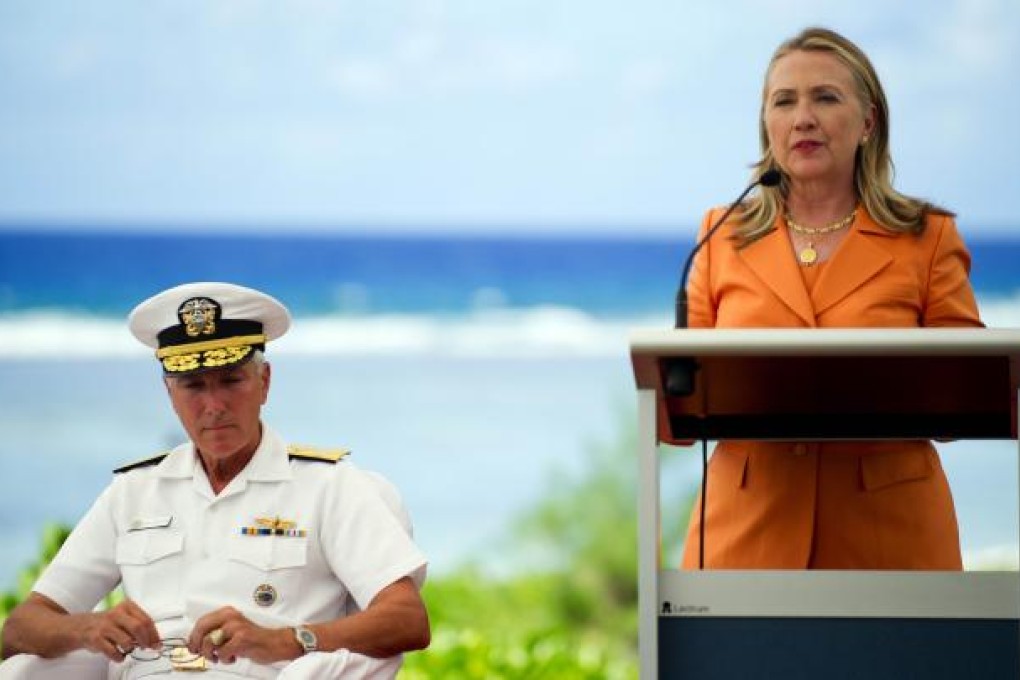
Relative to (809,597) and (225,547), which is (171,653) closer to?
(225,547)

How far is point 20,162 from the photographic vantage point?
14.2 metres

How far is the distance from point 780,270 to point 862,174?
0.25m

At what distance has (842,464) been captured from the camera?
317 centimetres

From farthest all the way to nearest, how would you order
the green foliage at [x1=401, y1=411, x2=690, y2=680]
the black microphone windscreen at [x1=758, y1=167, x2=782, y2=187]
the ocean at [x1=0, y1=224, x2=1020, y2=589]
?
the ocean at [x1=0, y1=224, x2=1020, y2=589] < the green foliage at [x1=401, y1=411, x2=690, y2=680] < the black microphone windscreen at [x1=758, y1=167, x2=782, y2=187]

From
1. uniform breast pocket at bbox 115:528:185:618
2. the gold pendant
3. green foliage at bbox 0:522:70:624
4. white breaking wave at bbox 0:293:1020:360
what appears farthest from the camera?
white breaking wave at bbox 0:293:1020:360

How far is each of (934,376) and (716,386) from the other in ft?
1.04

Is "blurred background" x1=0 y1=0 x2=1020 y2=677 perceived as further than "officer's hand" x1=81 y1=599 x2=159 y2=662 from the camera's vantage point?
Yes

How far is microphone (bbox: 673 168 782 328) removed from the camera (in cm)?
296

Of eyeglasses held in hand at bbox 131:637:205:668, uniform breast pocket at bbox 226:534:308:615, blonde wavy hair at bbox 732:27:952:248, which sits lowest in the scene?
eyeglasses held in hand at bbox 131:637:205:668

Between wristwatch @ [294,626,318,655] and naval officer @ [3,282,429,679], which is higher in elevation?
naval officer @ [3,282,429,679]

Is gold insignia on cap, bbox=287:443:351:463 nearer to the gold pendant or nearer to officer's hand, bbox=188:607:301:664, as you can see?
officer's hand, bbox=188:607:301:664

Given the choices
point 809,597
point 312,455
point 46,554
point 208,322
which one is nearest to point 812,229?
point 809,597

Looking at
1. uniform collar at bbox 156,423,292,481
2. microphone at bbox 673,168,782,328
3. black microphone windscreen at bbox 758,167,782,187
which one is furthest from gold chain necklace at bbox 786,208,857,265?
uniform collar at bbox 156,423,292,481

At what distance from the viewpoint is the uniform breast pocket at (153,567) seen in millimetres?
3184
